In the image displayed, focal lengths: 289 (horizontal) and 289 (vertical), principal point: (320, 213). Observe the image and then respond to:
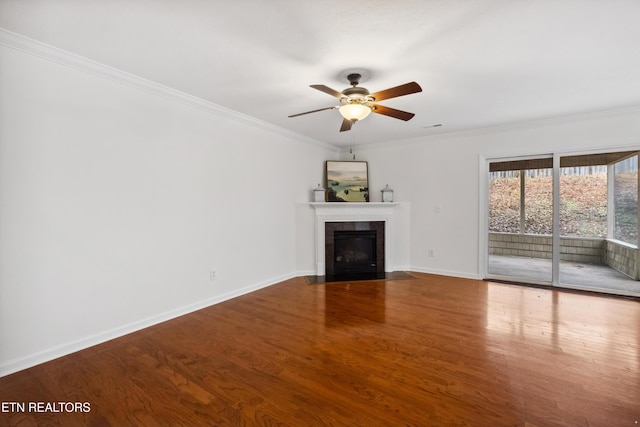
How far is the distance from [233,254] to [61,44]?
2.47 meters

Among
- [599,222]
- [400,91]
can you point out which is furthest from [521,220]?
[400,91]

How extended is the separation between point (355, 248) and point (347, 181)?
48.2 inches

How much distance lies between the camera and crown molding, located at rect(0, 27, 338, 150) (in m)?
2.01

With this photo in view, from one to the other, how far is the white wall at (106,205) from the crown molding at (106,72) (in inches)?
0.6

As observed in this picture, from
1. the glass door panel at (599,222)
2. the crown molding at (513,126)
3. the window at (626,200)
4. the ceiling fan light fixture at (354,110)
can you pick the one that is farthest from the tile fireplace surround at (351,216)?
the window at (626,200)

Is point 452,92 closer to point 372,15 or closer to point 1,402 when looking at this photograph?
point 372,15

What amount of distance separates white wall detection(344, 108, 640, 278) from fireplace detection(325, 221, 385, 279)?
0.58 meters

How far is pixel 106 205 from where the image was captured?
2.48 meters

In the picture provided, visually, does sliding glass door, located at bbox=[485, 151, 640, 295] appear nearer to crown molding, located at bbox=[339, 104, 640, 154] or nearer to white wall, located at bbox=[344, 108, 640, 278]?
white wall, located at bbox=[344, 108, 640, 278]

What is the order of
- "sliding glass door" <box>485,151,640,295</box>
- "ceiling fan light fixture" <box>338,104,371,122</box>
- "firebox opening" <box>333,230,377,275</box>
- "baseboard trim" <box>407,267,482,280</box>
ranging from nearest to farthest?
"ceiling fan light fixture" <box>338,104,371,122</box>
"sliding glass door" <box>485,151,640,295</box>
"baseboard trim" <box>407,267,482,280</box>
"firebox opening" <box>333,230,377,275</box>

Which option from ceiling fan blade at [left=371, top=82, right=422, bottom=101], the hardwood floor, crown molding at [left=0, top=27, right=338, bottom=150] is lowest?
the hardwood floor

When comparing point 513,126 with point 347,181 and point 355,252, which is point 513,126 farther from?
point 355,252

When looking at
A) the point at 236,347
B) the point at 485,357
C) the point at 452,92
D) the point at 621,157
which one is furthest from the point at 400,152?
the point at 236,347

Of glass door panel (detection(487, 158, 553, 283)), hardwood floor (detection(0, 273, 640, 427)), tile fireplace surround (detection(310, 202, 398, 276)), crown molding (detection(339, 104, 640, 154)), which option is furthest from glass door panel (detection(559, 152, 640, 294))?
tile fireplace surround (detection(310, 202, 398, 276))
